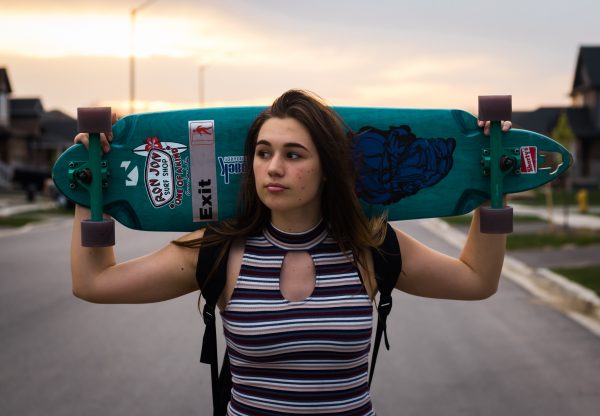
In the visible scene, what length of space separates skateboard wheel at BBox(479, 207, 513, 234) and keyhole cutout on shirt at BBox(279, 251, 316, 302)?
0.54m

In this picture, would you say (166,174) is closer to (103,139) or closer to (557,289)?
(103,139)

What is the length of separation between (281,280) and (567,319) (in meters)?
7.88

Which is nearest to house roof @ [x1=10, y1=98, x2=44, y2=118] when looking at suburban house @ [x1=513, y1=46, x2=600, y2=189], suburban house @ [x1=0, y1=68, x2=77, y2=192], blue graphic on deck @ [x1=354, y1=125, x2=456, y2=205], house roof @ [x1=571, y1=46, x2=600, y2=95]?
suburban house @ [x1=0, y1=68, x2=77, y2=192]

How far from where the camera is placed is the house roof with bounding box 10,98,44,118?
2781 inches

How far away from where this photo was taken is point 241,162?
2.91m

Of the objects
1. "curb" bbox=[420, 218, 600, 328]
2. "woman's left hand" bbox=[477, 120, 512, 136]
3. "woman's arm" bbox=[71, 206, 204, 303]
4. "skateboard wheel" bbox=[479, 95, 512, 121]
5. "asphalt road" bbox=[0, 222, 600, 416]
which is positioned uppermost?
"skateboard wheel" bbox=[479, 95, 512, 121]

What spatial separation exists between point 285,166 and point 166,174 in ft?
1.99

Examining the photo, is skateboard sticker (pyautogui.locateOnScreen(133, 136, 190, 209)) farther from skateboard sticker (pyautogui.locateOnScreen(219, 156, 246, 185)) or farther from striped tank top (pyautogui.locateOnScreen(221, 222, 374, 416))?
striped tank top (pyautogui.locateOnScreen(221, 222, 374, 416))

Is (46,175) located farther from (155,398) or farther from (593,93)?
(155,398)

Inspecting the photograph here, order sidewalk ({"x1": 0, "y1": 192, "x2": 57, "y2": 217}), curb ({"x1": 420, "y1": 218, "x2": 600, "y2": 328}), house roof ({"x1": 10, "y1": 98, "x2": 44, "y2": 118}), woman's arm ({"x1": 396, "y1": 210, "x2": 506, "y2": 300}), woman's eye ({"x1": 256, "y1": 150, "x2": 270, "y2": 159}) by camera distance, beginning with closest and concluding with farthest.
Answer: woman's eye ({"x1": 256, "y1": 150, "x2": 270, "y2": 159}) → woman's arm ({"x1": 396, "y1": 210, "x2": 506, "y2": 300}) → curb ({"x1": 420, "y1": 218, "x2": 600, "y2": 328}) → sidewalk ({"x1": 0, "y1": 192, "x2": 57, "y2": 217}) → house roof ({"x1": 10, "y1": 98, "x2": 44, "y2": 118})

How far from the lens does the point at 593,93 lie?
6250 cm

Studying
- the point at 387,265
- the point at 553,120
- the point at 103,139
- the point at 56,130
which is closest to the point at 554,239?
the point at 387,265

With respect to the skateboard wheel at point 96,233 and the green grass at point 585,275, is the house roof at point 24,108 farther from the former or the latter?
the skateboard wheel at point 96,233

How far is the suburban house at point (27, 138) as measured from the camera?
208ft
